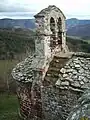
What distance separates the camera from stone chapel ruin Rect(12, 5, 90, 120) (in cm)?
843

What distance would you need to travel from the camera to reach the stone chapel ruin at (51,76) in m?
8.43

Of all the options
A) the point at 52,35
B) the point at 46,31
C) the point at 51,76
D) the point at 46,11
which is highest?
the point at 46,11

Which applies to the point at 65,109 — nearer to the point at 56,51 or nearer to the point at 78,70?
the point at 78,70

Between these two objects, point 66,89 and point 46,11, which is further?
point 46,11

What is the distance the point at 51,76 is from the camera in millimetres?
9055

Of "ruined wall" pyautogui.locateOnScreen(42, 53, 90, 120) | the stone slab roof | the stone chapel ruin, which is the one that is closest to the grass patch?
the stone chapel ruin

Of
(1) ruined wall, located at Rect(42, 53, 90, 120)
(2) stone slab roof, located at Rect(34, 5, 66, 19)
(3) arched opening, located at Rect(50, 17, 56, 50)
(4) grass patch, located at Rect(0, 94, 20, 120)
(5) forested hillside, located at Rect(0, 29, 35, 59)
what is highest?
(2) stone slab roof, located at Rect(34, 5, 66, 19)

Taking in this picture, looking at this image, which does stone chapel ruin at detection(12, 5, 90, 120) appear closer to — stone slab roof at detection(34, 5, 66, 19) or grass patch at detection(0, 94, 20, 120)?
stone slab roof at detection(34, 5, 66, 19)

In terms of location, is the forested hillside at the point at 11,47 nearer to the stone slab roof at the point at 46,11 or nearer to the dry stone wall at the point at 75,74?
the stone slab roof at the point at 46,11

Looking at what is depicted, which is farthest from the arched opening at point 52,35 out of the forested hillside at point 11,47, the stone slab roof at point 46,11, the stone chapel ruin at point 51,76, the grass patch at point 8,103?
the forested hillside at point 11,47

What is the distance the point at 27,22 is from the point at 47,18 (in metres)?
109

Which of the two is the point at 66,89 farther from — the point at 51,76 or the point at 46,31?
the point at 46,31

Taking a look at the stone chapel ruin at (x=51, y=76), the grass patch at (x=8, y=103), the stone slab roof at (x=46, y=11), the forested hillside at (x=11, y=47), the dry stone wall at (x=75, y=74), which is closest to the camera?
the dry stone wall at (x=75, y=74)

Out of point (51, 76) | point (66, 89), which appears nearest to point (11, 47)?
point (51, 76)
